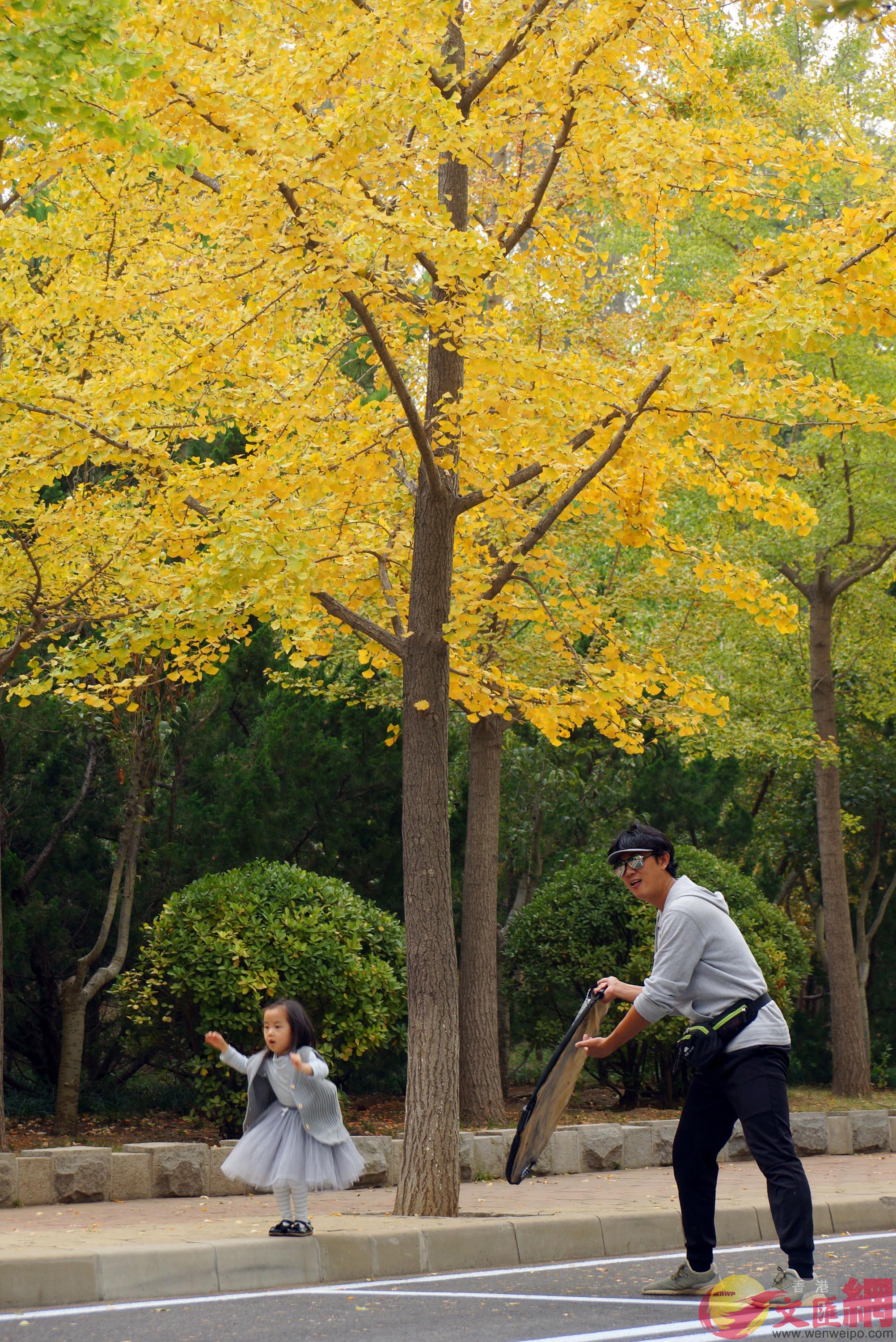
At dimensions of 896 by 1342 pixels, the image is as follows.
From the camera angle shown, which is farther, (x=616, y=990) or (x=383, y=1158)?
(x=383, y=1158)

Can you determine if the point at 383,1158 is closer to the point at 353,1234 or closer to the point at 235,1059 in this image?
the point at 353,1234

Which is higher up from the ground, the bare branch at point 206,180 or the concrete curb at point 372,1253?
the bare branch at point 206,180

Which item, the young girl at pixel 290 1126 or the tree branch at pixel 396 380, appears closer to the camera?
the young girl at pixel 290 1126

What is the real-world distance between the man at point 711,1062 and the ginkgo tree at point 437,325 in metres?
2.88

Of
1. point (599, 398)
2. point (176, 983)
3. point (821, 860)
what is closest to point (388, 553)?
point (599, 398)

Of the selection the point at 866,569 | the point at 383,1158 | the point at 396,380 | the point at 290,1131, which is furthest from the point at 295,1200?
the point at 866,569

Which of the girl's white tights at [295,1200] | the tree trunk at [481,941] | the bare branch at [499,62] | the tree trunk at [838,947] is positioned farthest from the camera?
the tree trunk at [838,947]

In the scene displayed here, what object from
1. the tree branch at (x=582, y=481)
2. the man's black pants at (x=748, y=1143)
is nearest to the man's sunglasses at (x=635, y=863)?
the man's black pants at (x=748, y=1143)

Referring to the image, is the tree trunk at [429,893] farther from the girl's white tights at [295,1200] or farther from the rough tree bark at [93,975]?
the rough tree bark at [93,975]

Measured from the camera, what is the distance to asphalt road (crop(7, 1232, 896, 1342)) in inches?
188

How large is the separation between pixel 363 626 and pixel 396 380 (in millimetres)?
1693

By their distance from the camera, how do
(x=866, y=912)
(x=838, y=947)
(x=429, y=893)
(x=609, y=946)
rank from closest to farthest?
(x=429, y=893) → (x=609, y=946) → (x=838, y=947) → (x=866, y=912)

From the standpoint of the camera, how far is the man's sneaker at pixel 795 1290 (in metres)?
4.79

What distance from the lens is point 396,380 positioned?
820 centimetres
